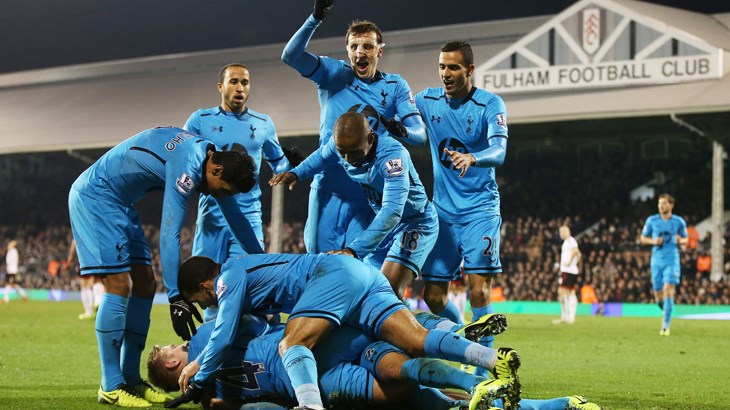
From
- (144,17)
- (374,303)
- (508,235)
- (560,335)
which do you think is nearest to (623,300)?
(508,235)

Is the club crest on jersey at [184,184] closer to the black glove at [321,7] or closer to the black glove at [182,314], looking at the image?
the black glove at [182,314]

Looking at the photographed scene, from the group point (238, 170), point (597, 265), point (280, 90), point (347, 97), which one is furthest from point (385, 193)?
point (280, 90)

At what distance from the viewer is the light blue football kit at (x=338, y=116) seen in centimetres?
769

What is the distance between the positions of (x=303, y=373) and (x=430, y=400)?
77 centimetres

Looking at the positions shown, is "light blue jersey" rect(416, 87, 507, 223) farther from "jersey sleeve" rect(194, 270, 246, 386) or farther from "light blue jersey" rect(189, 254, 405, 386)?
"jersey sleeve" rect(194, 270, 246, 386)

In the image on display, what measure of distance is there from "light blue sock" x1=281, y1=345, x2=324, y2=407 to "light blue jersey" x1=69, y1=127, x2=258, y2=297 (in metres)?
1.58

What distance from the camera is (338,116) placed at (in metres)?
7.85

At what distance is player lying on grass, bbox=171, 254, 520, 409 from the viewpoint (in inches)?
203

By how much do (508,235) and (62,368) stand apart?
2105 centimetres

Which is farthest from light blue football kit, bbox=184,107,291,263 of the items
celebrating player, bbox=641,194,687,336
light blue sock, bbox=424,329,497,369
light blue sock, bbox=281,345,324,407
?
→ celebrating player, bbox=641,194,687,336

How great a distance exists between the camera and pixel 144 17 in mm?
46656

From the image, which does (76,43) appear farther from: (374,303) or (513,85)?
(374,303)

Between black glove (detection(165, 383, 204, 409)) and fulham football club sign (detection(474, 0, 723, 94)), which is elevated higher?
fulham football club sign (detection(474, 0, 723, 94))

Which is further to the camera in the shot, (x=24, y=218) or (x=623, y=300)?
(x=24, y=218)
